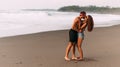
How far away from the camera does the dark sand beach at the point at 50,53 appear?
362 inches

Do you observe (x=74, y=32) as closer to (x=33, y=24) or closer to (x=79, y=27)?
(x=79, y=27)

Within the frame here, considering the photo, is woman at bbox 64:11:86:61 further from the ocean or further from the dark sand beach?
the ocean

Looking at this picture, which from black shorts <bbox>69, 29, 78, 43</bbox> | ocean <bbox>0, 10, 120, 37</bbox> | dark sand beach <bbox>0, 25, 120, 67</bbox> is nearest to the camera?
dark sand beach <bbox>0, 25, 120, 67</bbox>

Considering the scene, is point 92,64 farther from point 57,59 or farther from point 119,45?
point 119,45

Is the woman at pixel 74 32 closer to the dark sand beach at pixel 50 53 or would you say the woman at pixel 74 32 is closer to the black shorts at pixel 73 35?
the black shorts at pixel 73 35

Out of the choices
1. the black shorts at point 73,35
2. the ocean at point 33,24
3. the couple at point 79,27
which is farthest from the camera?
the ocean at point 33,24

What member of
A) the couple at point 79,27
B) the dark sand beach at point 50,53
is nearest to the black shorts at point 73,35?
the couple at point 79,27

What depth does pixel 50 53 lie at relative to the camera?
10.5m

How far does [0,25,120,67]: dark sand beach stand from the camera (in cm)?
920

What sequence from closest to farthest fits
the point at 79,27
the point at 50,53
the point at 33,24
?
1. the point at 79,27
2. the point at 50,53
3. the point at 33,24

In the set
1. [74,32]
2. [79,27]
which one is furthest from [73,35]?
[79,27]

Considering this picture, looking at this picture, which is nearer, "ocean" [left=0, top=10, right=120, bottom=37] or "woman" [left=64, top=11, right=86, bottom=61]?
"woman" [left=64, top=11, right=86, bottom=61]

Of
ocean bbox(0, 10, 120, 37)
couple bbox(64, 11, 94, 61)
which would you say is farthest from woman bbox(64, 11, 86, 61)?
ocean bbox(0, 10, 120, 37)

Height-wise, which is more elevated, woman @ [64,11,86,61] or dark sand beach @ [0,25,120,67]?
woman @ [64,11,86,61]
